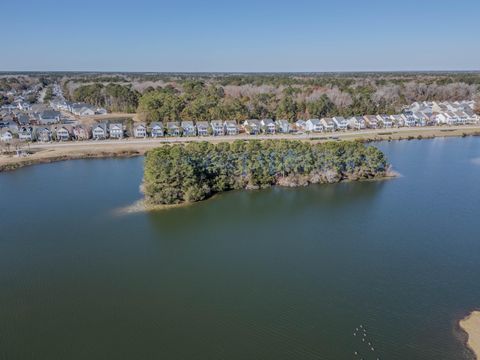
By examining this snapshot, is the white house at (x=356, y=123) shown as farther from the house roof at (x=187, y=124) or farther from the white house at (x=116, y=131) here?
the white house at (x=116, y=131)

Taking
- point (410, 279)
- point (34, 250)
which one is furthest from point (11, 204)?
point (410, 279)

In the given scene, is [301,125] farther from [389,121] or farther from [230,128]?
[389,121]

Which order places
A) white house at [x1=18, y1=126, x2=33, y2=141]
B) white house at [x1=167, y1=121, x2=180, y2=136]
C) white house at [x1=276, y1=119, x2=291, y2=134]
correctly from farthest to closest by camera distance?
white house at [x1=276, y1=119, x2=291, y2=134], white house at [x1=167, y1=121, x2=180, y2=136], white house at [x1=18, y1=126, x2=33, y2=141]

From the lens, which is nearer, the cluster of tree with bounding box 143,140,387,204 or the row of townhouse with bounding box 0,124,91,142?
the cluster of tree with bounding box 143,140,387,204

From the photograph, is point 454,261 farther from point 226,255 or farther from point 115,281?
point 115,281

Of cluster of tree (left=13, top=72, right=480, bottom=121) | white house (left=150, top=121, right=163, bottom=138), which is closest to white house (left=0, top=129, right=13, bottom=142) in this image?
white house (left=150, top=121, right=163, bottom=138)

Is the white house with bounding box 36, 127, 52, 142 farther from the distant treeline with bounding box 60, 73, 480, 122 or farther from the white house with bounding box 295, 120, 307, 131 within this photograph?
the white house with bounding box 295, 120, 307, 131
